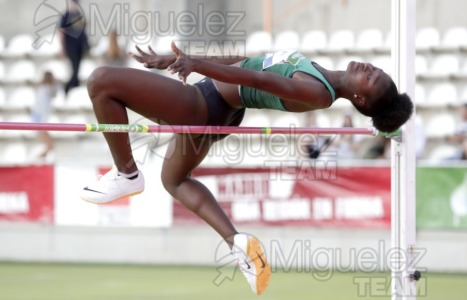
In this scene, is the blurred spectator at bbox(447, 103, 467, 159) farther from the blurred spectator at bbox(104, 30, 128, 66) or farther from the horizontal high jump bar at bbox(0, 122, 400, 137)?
the horizontal high jump bar at bbox(0, 122, 400, 137)

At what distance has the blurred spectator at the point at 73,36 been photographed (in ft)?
43.8

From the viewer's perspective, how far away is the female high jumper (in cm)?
530

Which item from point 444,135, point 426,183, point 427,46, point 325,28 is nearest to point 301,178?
point 426,183

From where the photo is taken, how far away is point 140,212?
11.1 metres

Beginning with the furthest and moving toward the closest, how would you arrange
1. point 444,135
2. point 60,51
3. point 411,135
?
point 60,51 → point 444,135 → point 411,135

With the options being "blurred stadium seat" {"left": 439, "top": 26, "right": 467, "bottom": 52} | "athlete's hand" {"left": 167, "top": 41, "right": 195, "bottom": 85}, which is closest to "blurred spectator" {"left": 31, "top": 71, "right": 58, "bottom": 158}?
"blurred stadium seat" {"left": 439, "top": 26, "right": 467, "bottom": 52}

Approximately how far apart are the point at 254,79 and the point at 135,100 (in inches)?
30.6

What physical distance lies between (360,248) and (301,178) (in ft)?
3.32

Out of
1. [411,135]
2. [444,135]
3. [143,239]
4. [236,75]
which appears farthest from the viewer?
[444,135]

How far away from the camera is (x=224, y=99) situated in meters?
5.86

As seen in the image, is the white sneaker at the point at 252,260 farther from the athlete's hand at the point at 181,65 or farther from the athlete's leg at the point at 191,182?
the athlete's hand at the point at 181,65

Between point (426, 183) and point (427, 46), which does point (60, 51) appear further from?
point (426, 183)

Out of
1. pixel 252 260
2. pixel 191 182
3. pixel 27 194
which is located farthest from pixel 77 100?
pixel 252 260

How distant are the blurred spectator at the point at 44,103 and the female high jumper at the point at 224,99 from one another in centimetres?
697
